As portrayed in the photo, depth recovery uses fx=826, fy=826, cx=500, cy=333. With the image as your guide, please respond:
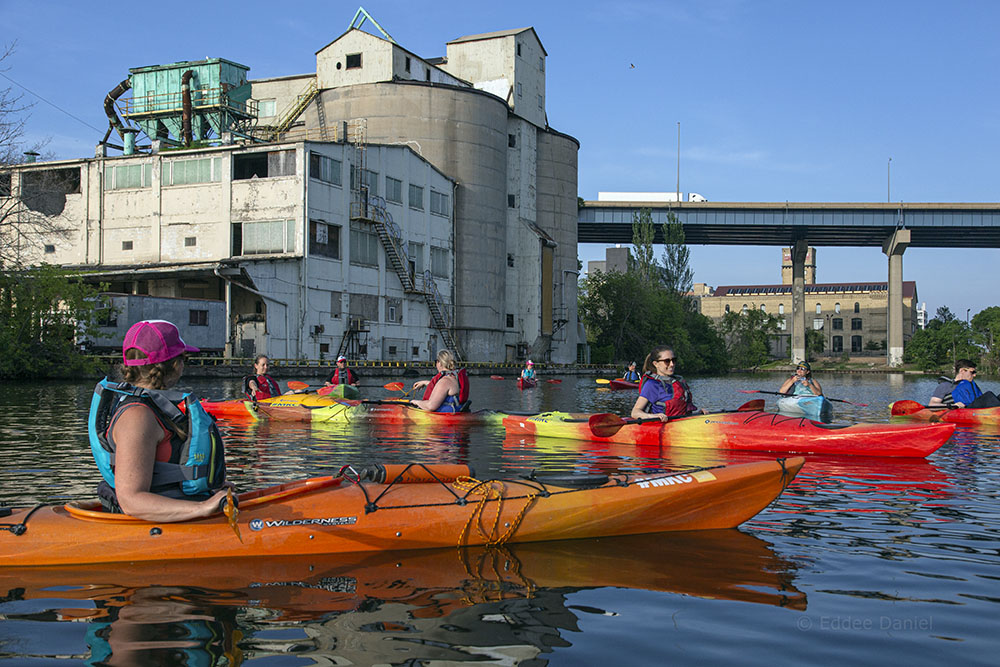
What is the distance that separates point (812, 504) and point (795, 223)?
70428 millimetres

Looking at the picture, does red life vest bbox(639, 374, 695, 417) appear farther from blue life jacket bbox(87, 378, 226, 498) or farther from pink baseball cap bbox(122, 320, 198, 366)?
pink baseball cap bbox(122, 320, 198, 366)

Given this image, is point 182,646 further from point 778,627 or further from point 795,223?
point 795,223

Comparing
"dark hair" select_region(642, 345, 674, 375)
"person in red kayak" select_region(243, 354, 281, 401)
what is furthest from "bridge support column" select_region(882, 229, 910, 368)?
"dark hair" select_region(642, 345, 674, 375)

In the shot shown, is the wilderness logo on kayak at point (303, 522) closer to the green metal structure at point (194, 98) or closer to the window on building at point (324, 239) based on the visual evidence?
the window on building at point (324, 239)

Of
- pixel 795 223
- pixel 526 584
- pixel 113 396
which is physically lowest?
pixel 526 584

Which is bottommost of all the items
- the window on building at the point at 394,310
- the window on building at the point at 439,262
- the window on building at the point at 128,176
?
the window on building at the point at 394,310

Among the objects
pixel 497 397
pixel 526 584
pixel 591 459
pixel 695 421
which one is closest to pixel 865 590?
pixel 526 584

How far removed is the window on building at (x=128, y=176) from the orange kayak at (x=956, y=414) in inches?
1425

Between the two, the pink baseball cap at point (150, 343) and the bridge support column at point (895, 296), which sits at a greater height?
the bridge support column at point (895, 296)

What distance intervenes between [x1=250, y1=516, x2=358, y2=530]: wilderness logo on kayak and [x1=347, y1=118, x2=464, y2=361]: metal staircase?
119 feet

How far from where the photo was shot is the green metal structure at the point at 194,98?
53094mm

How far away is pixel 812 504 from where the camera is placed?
9000mm

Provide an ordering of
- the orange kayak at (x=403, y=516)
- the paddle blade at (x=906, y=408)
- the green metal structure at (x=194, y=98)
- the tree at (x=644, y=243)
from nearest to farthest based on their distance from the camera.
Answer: the orange kayak at (x=403, y=516) → the paddle blade at (x=906, y=408) → the green metal structure at (x=194, y=98) → the tree at (x=644, y=243)

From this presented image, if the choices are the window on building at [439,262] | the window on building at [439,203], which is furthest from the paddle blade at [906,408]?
the window on building at [439,203]
